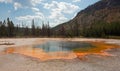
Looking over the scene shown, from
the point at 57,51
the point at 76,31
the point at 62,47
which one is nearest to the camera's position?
the point at 57,51

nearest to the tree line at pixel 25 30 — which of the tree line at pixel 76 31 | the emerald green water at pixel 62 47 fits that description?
the tree line at pixel 76 31

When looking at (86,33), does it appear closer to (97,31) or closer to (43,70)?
(97,31)

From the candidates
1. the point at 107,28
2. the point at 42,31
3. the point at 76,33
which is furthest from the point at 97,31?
the point at 42,31

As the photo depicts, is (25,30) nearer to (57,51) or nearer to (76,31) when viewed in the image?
(76,31)

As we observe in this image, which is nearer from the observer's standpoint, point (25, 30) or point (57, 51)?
point (57, 51)

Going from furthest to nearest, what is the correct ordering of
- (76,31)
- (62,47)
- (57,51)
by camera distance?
(76,31) < (62,47) < (57,51)

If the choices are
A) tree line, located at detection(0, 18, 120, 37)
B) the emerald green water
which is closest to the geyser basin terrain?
the emerald green water

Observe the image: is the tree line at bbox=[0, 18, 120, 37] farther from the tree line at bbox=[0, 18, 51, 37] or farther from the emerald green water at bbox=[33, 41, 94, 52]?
the emerald green water at bbox=[33, 41, 94, 52]

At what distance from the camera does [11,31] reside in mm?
138375

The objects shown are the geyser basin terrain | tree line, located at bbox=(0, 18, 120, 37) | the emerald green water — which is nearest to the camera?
the geyser basin terrain

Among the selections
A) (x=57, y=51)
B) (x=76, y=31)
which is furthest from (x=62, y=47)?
(x=76, y=31)

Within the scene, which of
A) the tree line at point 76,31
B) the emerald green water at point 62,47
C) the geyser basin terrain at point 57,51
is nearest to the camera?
the geyser basin terrain at point 57,51

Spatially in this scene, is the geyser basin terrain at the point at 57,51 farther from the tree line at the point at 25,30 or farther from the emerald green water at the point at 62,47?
the tree line at the point at 25,30

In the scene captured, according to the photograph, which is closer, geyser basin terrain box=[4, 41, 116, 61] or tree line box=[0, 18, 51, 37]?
geyser basin terrain box=[4, 41, 116, 61]
